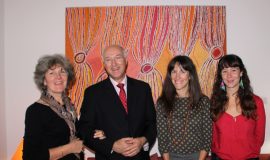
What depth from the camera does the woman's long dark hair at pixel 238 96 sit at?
2463mm

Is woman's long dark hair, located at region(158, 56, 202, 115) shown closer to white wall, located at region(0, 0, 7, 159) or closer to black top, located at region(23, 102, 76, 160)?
black top, located at region(23, 102, 76, 160)

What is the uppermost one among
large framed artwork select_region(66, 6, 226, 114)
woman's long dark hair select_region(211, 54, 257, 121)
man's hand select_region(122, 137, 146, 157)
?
large framed artwork select_region(66, 6, 226, 114)

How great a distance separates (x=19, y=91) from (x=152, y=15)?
1925 mm

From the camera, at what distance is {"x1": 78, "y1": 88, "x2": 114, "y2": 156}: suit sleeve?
2359 mm

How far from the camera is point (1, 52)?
10.3 feet

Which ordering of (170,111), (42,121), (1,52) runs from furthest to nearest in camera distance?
(1,52) → (170,111) → (42,121)

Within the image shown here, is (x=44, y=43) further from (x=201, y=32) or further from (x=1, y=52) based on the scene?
(x=201, y=32)

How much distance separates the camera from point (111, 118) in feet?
7.98

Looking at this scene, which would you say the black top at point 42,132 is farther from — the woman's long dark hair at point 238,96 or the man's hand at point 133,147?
the woman's long dark hair at point 238,96

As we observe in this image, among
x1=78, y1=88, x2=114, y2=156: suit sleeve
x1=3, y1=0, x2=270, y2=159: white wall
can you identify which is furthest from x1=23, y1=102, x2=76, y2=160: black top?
x1=3, y1=0, x2=270, y2=159: white wall

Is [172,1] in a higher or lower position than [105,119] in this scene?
higher

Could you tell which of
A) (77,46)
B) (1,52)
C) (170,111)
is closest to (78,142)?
(170,111)

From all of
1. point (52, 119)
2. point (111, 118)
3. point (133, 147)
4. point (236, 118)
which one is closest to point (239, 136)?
point (236, 118)

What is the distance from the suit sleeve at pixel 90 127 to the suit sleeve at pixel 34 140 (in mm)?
421
